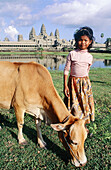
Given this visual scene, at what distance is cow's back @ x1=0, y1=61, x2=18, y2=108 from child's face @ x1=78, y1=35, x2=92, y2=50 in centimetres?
157

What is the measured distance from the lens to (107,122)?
4.43 meters

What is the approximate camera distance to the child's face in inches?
116

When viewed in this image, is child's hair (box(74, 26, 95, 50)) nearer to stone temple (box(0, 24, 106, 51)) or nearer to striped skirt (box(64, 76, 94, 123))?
striped skirt (box(64, 76, 94, 123))

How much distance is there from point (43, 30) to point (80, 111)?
10766 cm

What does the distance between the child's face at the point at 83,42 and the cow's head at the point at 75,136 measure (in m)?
1.53

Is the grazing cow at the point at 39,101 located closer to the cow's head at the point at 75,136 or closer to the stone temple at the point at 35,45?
the cow's head at the point at 75,136

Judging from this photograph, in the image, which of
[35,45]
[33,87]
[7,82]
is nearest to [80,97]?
[33,87]

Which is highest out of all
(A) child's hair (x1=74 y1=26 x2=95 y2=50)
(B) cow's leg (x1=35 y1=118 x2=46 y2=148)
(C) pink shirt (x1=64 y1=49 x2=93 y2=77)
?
(A) child's hair (x1=74 y1=26 x2=95 y2=50)

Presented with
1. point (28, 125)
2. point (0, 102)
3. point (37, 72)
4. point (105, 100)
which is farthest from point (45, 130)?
point (105, 100)

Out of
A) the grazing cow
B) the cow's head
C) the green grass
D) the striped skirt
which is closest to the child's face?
the striped skirt

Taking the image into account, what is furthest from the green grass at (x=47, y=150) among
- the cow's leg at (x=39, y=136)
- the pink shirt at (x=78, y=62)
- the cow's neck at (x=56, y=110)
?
the pink shirt at (x=78, y=62)

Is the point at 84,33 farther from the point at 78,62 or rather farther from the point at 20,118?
the point at 20,118

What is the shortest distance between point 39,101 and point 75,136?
1.09m

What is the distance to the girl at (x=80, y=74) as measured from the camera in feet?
9.78
